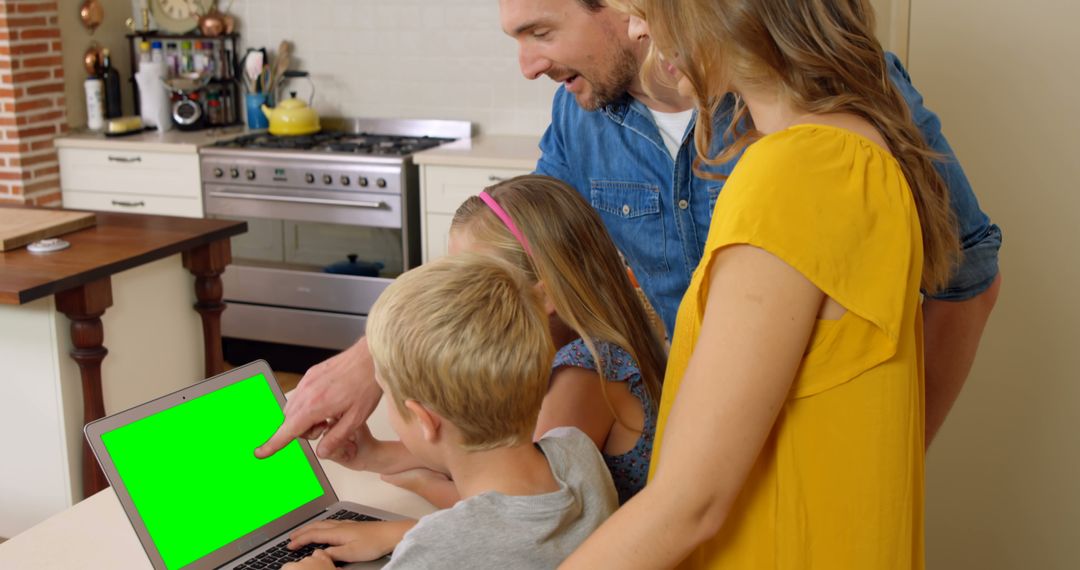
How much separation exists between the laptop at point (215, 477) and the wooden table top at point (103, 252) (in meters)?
1.52

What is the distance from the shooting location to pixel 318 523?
1380 millimetres

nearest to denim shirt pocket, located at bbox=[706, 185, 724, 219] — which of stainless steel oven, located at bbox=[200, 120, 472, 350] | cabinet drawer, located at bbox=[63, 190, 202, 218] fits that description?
stainless steel oven, located at bbox=[200, 120, 472, 350]

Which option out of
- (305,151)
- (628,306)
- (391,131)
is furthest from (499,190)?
(391,131)

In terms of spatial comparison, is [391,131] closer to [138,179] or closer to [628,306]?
[138,179]

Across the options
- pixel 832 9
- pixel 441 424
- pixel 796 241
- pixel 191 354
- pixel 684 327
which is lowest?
Answer: pixel 191 354

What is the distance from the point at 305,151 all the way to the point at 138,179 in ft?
2.81

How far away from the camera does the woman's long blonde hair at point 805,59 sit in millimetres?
1012

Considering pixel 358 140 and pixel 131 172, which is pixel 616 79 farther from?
pixel 131 172

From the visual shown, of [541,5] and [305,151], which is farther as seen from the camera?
[305,151]

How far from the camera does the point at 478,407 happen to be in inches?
44.5

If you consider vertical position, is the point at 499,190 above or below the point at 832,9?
below

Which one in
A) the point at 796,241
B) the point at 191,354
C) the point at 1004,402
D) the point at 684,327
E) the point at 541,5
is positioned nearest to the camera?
the point at 796,241

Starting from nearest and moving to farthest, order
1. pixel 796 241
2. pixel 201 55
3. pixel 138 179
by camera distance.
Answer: pixel 796 241 → pixel 138 179 → pixel 201 55

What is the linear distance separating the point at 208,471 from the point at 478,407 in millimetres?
433
